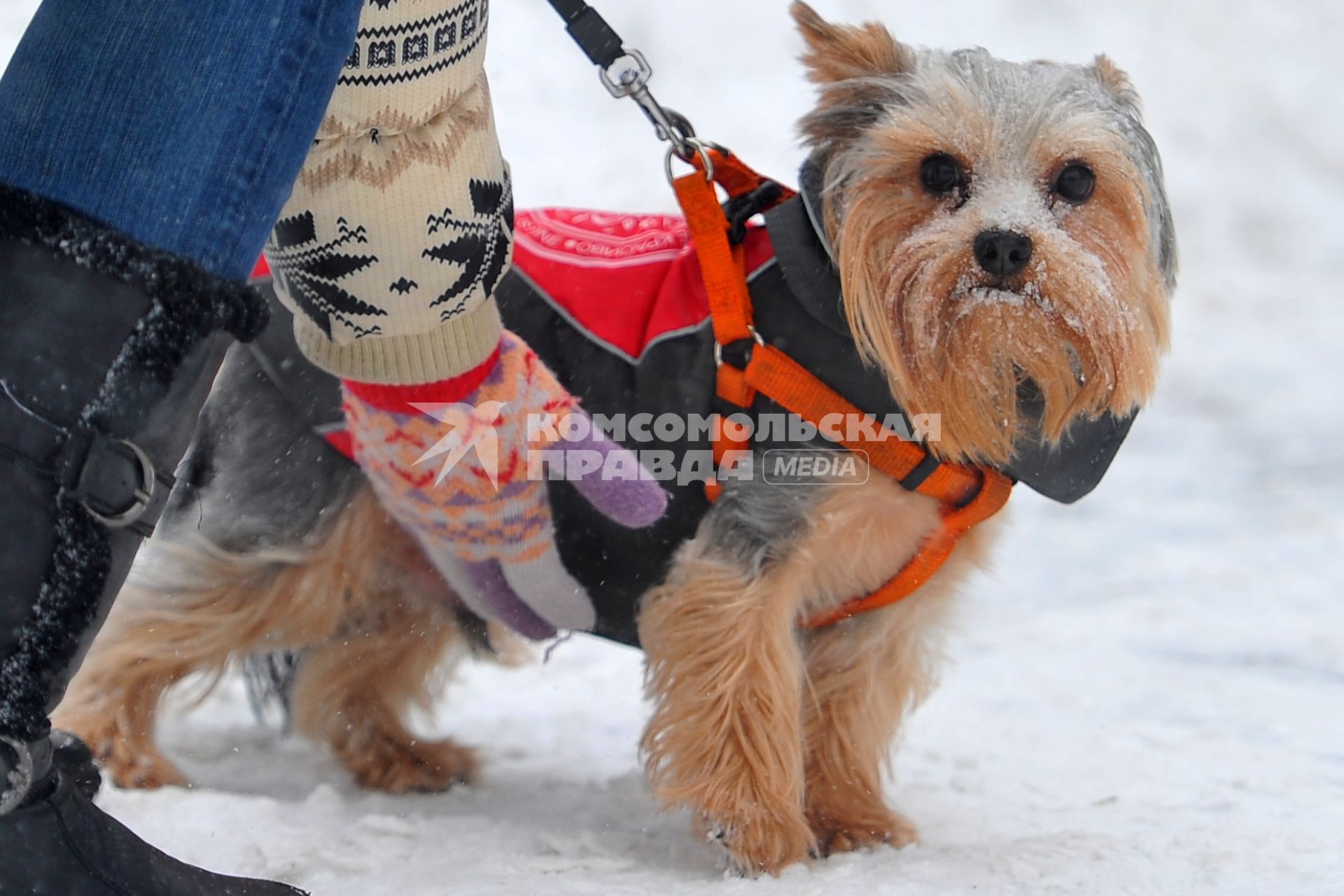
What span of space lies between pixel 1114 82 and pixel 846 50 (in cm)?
46

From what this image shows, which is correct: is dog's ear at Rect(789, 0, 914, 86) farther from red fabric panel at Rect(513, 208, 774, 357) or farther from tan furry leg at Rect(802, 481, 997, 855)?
tan furry leg at Rect(802, 481, 997, 855)

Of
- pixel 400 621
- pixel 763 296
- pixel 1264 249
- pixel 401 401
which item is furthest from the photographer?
pixel 1264 249

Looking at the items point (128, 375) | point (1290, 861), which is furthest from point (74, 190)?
point (1290, 861)

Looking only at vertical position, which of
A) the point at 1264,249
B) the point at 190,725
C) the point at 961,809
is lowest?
the point at 190,725

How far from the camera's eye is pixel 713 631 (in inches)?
94.2

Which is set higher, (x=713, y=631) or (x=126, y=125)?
(x=126, y=125)

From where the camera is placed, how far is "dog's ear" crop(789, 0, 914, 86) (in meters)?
2.30

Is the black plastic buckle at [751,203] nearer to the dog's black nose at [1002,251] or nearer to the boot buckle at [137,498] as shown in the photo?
the dog's black nose at [1002,251]

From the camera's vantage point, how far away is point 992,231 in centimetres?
203

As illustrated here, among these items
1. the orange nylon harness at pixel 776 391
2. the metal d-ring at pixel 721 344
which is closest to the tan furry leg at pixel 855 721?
the orange nylon harness at pixel 776 391

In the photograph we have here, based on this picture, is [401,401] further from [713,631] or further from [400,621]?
[400,621]

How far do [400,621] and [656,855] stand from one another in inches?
35.3

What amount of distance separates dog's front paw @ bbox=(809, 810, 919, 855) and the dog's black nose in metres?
1.15

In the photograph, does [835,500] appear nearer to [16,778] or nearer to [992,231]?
[992,231]
